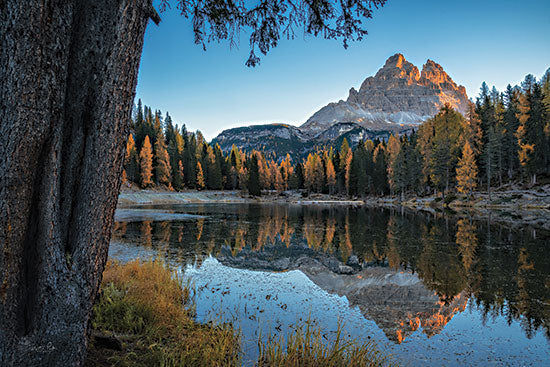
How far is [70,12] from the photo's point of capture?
2428mm

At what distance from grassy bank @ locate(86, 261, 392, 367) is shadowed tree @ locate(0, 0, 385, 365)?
1.09m

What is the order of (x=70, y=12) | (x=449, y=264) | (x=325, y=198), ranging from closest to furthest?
1. (x=70, y=12)
2. (x=449, y=264)
3. (x=325, y=198)

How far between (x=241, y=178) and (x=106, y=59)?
268 ft

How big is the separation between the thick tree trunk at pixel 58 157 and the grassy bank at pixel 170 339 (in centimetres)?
108

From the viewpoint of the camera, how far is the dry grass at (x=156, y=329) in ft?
11.7

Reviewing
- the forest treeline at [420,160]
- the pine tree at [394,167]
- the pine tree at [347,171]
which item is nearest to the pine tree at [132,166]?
the forest treeline at [420,160]

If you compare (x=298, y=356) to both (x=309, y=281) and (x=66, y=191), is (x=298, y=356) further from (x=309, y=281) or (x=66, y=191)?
(x=309, y=281)

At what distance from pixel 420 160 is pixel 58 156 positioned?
5876cm

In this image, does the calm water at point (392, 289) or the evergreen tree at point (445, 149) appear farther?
the evergreen tree at point (445, 149)

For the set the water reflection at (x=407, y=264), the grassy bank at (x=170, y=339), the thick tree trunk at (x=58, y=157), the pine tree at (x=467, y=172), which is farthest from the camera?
the pine tree at (x=467, y=172)

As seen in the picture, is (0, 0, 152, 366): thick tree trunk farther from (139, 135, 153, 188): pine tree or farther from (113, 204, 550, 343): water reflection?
(139, 135, 153, 188): pine tree

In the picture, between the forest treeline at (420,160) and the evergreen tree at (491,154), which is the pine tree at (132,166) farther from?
the evergreen tree at (491,154)

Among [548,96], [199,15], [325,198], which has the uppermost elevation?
[548,96]

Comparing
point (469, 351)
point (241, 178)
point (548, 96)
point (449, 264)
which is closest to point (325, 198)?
point (241, 178)
